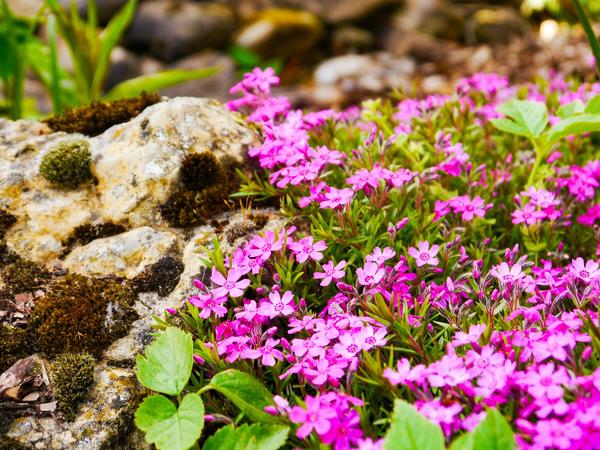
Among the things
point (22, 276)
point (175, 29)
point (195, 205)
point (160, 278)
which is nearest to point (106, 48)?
point (175, 29)

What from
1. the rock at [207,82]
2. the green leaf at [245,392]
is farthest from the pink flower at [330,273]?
the rock at [207,82]

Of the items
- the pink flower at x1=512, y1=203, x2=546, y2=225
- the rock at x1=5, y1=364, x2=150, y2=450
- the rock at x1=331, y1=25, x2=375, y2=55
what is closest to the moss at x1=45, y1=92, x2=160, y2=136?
the rock at x1=5, y1=364, x2=150, y2=450

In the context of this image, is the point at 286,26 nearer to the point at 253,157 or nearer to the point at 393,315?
the point at 253,157

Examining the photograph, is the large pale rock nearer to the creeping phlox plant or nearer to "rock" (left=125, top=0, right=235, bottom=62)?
the creeping phlox plant

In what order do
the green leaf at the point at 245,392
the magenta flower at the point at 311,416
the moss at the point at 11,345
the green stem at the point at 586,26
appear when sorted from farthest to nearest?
1. the green stem at the point at 586,26
2. the moss at the point at 11,345
3. the green leaf at the point at 245,392
4. the magenta flower at the point at 311,416

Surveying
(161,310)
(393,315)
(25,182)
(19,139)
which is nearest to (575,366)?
(393,315)

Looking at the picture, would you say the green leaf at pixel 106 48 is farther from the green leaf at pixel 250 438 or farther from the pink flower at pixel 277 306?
the green leaf at pixel 250 438
